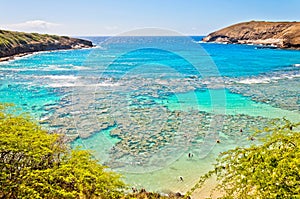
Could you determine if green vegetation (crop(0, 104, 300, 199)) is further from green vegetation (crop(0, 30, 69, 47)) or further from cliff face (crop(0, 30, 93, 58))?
green vegetation (crop(0, 30, 69, 47))

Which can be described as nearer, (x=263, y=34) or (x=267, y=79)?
(x=267, y=79)

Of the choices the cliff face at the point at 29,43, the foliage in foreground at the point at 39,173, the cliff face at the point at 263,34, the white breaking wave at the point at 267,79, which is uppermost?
the cliff face at the point at 263,34

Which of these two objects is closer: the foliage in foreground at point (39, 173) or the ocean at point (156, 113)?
the foliage in foreground at point (39, 173)

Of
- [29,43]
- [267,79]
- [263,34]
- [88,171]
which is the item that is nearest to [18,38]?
[29,43]

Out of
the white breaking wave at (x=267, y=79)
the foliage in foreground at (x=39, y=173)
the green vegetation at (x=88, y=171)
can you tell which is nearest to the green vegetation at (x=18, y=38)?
the white breaking wave at (x=267, y=79)

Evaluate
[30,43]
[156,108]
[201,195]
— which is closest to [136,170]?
[201,195]

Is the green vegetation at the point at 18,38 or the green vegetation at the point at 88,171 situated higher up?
the green vegetation at the point at 18,38

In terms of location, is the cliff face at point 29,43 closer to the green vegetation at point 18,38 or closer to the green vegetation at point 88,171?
the green vegetation at point 18,38

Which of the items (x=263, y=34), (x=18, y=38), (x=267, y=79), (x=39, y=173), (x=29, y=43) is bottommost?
(x=267, y=79)

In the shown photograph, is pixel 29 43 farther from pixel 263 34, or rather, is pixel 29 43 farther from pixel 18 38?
pixel 263 34
